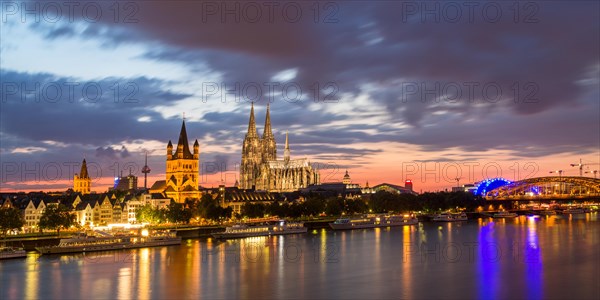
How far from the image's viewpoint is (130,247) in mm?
59188

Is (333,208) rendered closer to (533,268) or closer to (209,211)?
(209,211)

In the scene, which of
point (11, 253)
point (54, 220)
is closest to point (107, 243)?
point (11, 253)

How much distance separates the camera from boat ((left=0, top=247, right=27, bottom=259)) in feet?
163

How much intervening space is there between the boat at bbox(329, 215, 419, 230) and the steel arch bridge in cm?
5897

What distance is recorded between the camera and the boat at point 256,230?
71.4 meters

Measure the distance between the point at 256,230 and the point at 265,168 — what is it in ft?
325

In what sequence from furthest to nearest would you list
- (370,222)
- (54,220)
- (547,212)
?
(547,212) < (370,222) < (54,220)

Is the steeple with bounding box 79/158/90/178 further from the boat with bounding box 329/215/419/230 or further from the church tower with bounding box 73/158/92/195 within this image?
the boat with bounding box 329/215/419/230

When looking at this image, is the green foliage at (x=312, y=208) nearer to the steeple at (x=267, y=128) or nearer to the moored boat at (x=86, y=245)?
the moored boat at (x=86, y=245)

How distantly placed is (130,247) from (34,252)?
8.35 metres

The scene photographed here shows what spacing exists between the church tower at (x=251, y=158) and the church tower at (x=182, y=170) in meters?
52.9

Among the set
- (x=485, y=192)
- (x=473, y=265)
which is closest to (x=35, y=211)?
(x=473, y=265)

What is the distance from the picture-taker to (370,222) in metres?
94.6

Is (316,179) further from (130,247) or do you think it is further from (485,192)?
(130,247)
